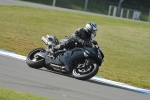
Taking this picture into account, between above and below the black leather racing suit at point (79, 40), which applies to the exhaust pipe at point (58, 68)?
below

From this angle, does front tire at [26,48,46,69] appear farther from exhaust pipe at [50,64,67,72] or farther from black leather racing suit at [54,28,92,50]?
black leather racing suit at [54,28,92,50]

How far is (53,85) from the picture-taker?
35.2 feet

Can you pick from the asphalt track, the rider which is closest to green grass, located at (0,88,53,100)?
the asphalt track

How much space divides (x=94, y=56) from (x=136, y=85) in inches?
100

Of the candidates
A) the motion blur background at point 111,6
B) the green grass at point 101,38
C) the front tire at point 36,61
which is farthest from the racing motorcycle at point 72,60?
the motion blur background at point 111,6

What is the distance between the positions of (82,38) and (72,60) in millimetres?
630

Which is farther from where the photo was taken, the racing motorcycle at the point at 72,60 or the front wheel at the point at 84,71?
the racing motorcycle at the point at 72,60

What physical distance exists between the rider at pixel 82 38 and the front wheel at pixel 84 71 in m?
0.56

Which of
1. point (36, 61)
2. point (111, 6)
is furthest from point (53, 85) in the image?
point (111, 6)

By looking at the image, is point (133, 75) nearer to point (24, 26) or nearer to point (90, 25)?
point (90, 25)

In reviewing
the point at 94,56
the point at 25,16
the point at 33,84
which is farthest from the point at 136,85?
the point at 25,16

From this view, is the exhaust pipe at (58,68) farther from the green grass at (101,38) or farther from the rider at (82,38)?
the green grass at (101,38)

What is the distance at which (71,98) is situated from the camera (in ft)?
31.3

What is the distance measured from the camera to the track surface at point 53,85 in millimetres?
9749
